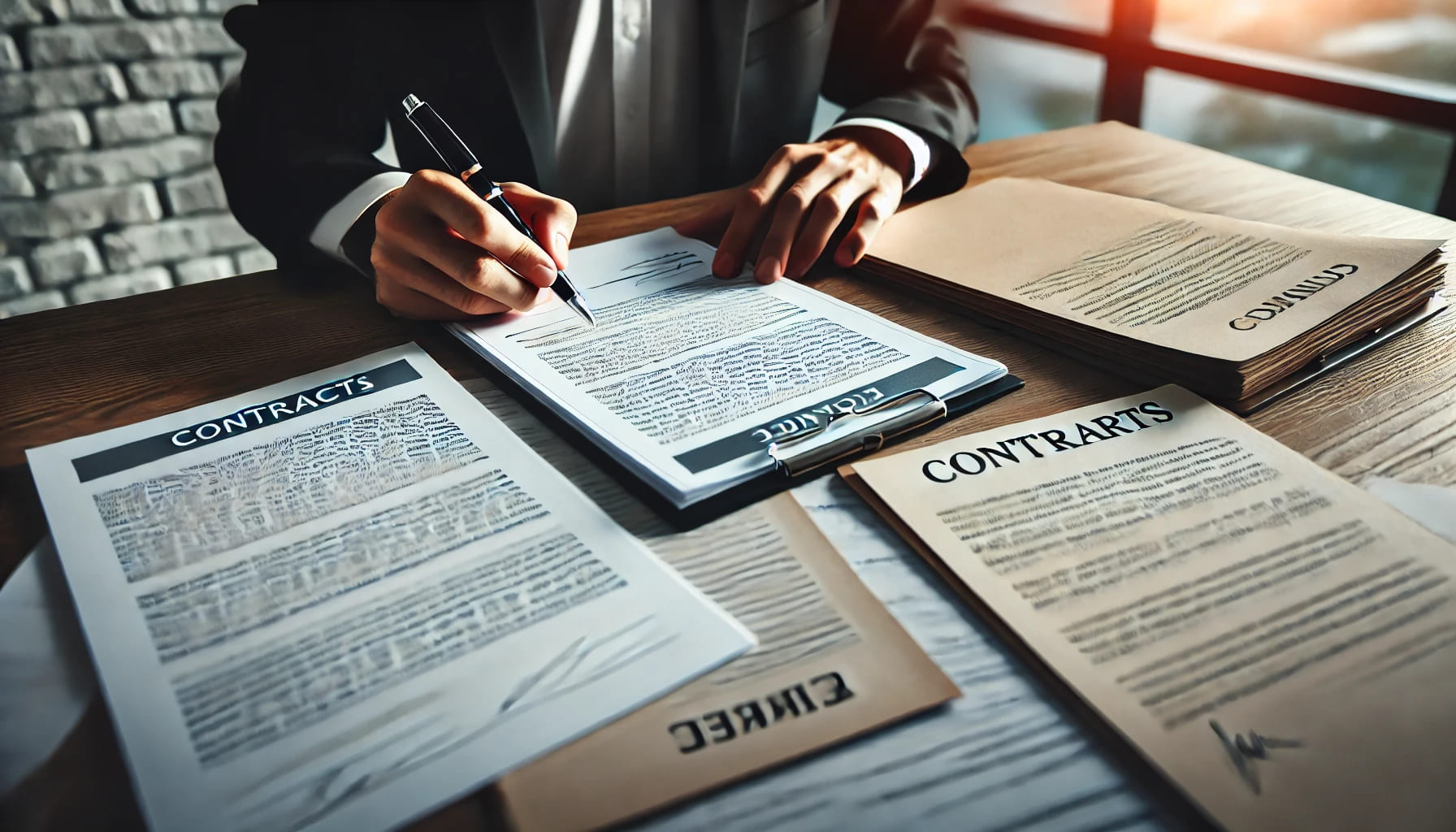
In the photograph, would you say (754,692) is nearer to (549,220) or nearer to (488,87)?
(549,220)

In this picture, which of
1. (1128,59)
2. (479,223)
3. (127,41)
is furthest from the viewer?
(1128,59)

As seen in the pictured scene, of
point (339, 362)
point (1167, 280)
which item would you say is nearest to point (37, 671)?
point (339, 362)

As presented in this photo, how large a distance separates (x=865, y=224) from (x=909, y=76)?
1.75ft

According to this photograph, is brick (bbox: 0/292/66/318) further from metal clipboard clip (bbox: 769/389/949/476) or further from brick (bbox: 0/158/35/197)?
metal clipboard clip (bbox: 769/389/949/476)

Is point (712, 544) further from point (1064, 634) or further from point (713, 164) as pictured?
point (713, 164)

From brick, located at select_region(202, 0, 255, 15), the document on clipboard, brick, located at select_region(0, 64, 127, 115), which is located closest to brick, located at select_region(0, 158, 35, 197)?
brick, located at select_region(0, 64, 127, 115)

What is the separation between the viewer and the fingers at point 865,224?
0.76 m

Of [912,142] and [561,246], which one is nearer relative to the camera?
[561,246]

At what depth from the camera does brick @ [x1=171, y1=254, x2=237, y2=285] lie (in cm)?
224

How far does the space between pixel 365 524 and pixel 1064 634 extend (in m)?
0.36

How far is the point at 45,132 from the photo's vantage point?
6.36 ft

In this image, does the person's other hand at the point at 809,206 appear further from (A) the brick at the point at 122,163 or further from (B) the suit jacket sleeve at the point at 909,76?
(A) the brick at the point at 122,163

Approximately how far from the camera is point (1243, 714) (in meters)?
0.33
